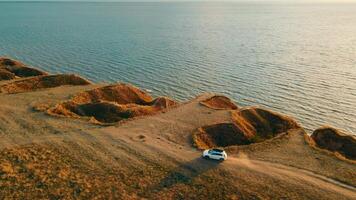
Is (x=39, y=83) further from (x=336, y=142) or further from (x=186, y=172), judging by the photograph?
(x=336, y=142)

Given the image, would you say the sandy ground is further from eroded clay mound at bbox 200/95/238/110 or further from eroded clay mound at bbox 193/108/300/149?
eroded clay mound at bbox 200/95/238/110

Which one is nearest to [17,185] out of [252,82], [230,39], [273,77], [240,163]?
[240,163]

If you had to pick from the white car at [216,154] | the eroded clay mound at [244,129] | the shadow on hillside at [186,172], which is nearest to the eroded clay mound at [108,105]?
the eroded clay mound at [244,129]

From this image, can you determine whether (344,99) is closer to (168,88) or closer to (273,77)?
(273,77)

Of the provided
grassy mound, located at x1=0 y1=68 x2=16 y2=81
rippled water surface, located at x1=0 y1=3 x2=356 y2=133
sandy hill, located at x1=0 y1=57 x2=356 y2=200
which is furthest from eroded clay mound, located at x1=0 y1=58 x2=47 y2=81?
sandy hill, located at x1=0 y1=57 x2=356 y2=200

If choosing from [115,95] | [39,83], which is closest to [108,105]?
[115,95]
